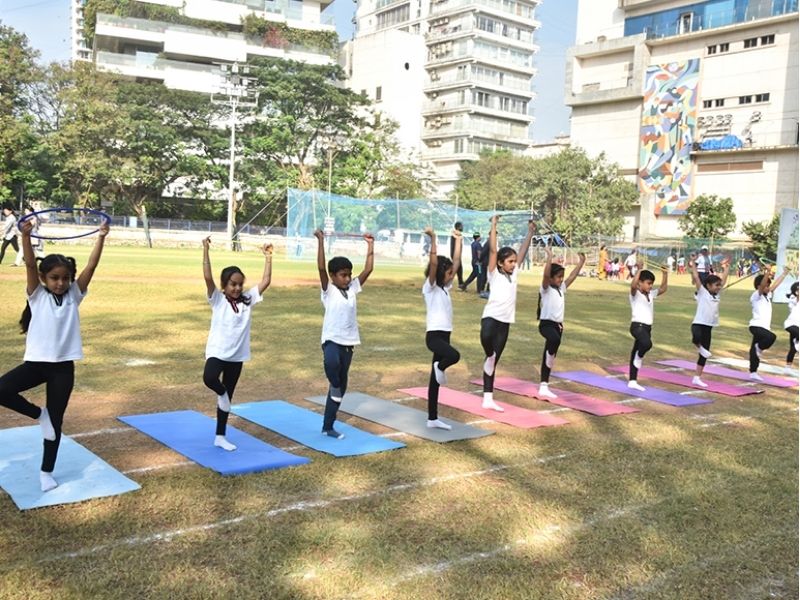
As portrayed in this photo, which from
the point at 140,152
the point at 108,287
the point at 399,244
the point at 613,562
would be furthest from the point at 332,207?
the point at 613,562

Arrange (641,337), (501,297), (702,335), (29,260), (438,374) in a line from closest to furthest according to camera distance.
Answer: (29,260)
(438,374)
(501,297)
(641,337)
(702,335)

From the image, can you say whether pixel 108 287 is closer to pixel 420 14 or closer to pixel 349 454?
pixel 349 454

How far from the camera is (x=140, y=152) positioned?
4875cm

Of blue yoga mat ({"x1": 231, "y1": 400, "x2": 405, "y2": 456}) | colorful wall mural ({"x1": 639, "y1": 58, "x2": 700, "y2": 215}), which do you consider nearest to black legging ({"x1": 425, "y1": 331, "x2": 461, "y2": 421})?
blue yoga mat ({"x1": 231, "y1": 400, "x2": 405, "y2": 456})

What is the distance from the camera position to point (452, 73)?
3322 inches

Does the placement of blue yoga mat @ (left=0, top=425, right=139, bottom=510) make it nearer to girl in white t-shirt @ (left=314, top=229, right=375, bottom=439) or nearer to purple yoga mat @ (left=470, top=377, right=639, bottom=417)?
girl in white t-shirt @ (left=314, top=229, right=375, bottom=439)

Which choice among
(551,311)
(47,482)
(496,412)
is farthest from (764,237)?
(47,482)

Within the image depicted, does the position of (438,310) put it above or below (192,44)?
below

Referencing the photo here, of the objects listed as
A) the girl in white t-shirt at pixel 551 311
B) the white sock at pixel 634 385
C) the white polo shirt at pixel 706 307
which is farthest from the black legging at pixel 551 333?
the white polo shirt at pixel 706 307

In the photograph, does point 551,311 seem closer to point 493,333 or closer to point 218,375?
point 493,333

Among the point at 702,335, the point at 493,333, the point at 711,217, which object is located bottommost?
the point at 702,335

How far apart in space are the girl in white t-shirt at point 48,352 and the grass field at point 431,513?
62cm

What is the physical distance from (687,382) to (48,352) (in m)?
9.54

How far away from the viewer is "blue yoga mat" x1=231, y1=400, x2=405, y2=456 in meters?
7.07
